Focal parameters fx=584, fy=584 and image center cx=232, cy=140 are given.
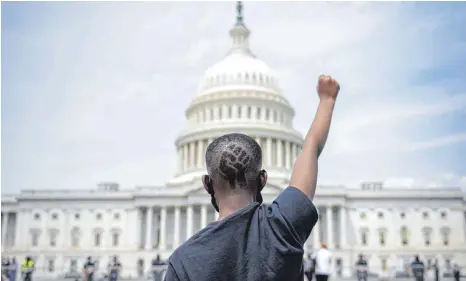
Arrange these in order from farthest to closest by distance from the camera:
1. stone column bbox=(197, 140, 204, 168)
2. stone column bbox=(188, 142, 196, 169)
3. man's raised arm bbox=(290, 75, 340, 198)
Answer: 1. stone column bbox=(188, 142, 196, 169)
2. stone column bbox=(197, 140, 204, 168)
3. man's raised arm bbox=(290, 75, 340, 198)

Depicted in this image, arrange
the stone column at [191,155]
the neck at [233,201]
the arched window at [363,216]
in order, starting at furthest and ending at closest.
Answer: the stone column at [191,155] < the arched window at [363,216] < the neck at [233,201]

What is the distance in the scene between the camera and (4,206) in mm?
83062

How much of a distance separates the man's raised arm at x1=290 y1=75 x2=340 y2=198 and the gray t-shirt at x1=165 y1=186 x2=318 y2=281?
0.08 m

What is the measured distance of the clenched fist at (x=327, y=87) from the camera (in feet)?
10.5

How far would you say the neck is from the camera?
9.80 feet

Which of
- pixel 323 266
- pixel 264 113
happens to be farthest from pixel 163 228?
pixel 323 266

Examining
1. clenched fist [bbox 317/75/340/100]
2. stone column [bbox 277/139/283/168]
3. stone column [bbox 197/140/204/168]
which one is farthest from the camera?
stone column [bbox 197/140/204/168]

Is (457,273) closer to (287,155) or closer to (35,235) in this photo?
(287,155)

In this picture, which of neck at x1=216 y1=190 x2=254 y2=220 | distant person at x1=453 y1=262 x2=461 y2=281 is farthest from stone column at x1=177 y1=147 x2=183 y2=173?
neck at x1=216 y1=190 x2=254 y2=220

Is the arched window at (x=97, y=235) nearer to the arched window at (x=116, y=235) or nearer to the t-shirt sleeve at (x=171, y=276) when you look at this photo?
the arched window at (x=116, y=235)

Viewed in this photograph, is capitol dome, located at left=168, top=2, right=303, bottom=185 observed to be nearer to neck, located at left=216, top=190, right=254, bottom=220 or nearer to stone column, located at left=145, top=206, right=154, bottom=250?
stone column, located at left=145, top=206, right=154, bottom=250

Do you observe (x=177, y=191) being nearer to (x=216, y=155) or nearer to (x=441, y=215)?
(x=441, y=215)

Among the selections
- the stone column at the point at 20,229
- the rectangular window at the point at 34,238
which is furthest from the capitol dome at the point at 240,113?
the stone column at the point at 20,229

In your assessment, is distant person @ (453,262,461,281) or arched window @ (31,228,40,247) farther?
arched window @ (31,228,40,247)
